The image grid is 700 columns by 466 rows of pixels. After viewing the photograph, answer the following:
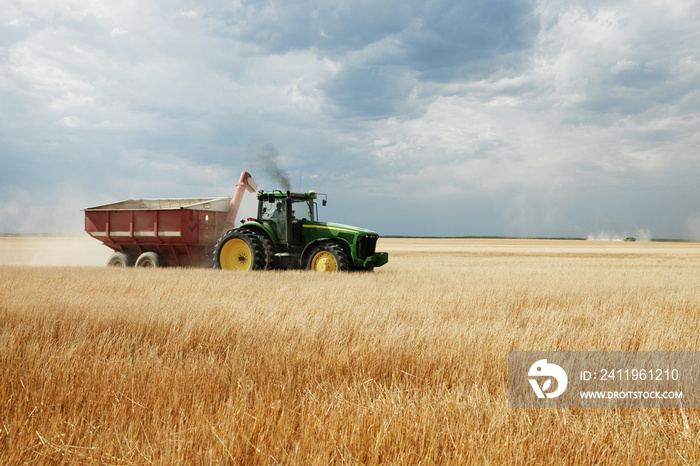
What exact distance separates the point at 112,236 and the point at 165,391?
14.5 m

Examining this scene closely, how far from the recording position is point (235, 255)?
14.5 meters

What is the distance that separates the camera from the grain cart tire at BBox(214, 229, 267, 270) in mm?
13836

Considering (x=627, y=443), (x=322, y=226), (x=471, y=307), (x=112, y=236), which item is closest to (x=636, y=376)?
(x=627, y=443)

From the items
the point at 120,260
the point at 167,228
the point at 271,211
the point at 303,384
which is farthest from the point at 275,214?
the point at 303,384

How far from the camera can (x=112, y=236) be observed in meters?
16.5

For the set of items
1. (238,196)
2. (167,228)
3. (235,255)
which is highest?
(238,196)

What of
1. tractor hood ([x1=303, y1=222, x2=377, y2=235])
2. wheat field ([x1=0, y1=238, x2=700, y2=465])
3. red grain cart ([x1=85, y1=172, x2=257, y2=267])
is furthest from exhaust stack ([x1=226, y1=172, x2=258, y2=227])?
wheat field ([x1=0, y1=238, x2=700, y2=465])

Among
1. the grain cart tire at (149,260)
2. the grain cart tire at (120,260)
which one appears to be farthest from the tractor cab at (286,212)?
the grain cart tire at (120,260)

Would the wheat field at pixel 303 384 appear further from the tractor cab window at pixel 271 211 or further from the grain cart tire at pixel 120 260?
the grain cart tire at pixel 120 260

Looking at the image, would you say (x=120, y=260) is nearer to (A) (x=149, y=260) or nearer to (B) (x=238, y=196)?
(A) (x=149, y=260)

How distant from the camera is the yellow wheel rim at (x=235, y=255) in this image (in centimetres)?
1430

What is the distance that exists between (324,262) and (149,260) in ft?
20.6

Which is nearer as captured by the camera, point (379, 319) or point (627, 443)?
point (627, 443)

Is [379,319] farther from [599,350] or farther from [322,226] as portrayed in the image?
[322,226]
